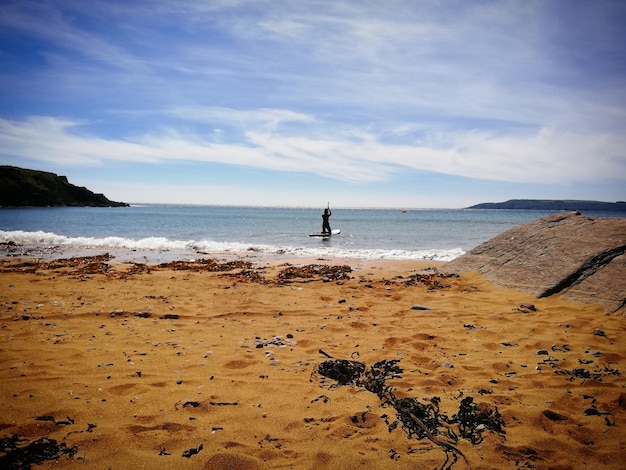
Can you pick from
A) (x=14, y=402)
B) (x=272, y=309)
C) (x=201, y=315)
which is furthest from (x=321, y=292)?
(x=14, y=402)

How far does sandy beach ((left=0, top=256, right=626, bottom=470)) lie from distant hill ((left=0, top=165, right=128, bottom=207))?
115m

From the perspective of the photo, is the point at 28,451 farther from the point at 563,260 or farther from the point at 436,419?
the point at 563,260

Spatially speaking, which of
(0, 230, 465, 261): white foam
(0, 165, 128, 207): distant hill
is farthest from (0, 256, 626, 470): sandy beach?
(0, 165, 128, 207): distant hill

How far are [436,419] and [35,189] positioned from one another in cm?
12715

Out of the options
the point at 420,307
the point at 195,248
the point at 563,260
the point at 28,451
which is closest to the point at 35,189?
the point at 195,248

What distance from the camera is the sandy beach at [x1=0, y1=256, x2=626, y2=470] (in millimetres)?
2893

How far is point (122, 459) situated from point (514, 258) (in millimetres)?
10945

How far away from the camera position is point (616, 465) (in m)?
2.72

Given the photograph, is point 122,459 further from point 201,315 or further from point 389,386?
point 201,315

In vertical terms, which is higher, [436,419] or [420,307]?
[420,307]

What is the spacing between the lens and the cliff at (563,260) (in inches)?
Result: 297

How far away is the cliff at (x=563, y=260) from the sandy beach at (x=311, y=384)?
668mm

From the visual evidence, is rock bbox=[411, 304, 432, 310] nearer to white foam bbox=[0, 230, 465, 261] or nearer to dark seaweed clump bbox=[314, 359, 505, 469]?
dark seaweed clump bbox=[314, 359, 505, 469]

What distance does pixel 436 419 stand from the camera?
10.9 feet
